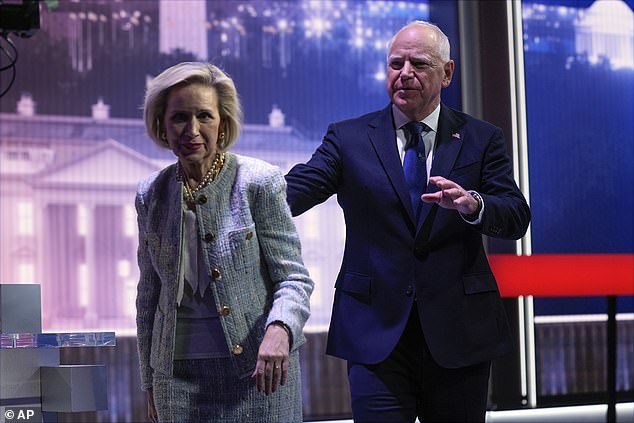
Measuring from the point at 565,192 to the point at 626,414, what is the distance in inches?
55.4

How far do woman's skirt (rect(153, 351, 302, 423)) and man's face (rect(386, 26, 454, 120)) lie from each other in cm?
92

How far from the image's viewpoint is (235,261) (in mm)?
2084

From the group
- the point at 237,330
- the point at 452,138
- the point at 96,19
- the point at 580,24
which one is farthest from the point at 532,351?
the point at 237,330

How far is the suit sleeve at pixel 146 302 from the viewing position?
2170 millimetres

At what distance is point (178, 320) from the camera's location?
2082mm

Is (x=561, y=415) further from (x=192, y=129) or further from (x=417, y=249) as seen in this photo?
(x=192, y=129)

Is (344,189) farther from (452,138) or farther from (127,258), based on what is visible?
(127,258)

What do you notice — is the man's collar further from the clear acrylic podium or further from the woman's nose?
the clear acrylic podium

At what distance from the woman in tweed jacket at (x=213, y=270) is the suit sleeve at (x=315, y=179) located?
44cm

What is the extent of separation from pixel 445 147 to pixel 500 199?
216 millimetres

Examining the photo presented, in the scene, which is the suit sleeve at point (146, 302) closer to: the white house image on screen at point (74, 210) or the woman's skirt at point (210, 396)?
the woman's skirt at point (210, 396)

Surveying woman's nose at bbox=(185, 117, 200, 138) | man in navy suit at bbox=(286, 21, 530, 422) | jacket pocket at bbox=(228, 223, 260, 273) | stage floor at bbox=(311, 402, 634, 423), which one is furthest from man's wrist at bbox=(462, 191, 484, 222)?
stage floor at bbox=(311, 402, 634, 423)

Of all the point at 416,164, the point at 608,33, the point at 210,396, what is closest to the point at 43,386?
the point at 210,396

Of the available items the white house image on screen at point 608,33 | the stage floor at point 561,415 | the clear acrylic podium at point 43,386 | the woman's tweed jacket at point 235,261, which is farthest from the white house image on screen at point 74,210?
the woman's tweed jacket at point 235,261
